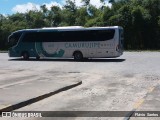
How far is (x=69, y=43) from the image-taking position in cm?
3419

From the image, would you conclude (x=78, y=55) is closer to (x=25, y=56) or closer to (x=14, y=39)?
(x=25, y=56)

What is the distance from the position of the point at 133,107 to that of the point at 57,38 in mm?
23883

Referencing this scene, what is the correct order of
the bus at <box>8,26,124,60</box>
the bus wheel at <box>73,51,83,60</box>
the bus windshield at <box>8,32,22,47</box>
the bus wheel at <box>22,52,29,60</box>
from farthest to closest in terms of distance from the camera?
the bus windshield at <box>8,32,22,47</box> < the bus wheel at <box>22,52,29,60</box> < the bus wheel at <box>73,51,83,60</box> < the bus at <box>8,26,124,60</box>

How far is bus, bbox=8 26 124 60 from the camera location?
32750 mm

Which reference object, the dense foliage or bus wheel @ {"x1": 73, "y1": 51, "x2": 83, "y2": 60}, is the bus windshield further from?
the dense foliage

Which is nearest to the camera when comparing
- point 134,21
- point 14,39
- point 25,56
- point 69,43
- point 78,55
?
point 78,55

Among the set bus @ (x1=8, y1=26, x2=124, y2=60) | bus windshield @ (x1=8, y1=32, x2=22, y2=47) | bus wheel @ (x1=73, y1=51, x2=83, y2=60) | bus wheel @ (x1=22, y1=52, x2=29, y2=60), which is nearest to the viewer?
bus @ (x1=8, y1=26, x2=124, y2=60)

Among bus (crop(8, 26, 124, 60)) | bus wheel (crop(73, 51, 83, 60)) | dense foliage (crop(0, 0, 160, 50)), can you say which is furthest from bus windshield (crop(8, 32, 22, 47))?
dense foliage (crop(0, 0, 160, 50))

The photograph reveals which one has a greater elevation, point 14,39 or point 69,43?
point 14,39

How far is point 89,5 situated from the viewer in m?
85.9

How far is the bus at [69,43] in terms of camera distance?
32.8 metres

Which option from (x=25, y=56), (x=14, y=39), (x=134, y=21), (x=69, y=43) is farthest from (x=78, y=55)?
(x=134, y=21)

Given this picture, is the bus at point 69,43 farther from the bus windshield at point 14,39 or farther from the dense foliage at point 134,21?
the dense foliage at point 134,21

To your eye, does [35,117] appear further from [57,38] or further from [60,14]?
[60,14]
